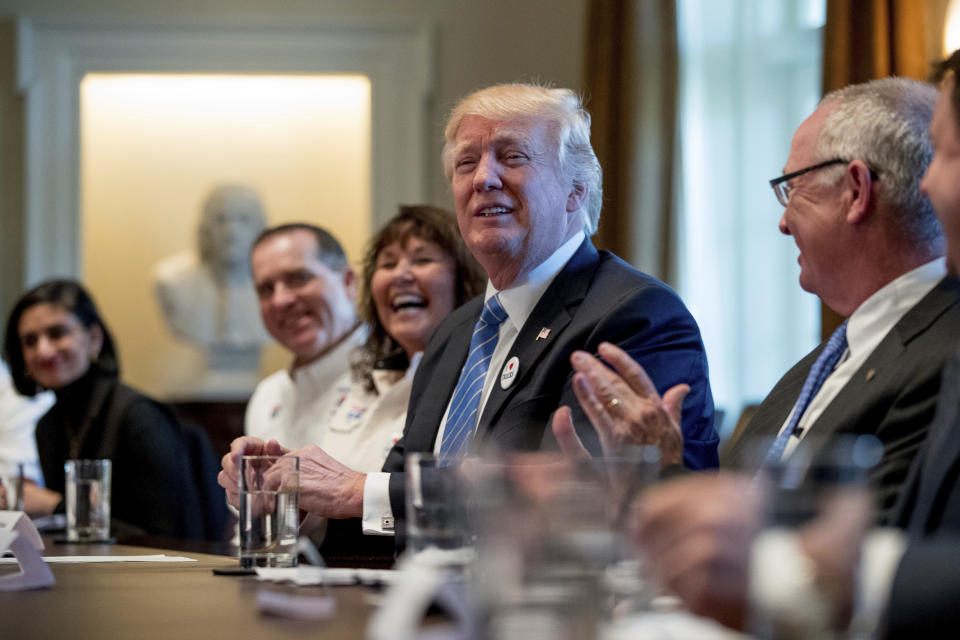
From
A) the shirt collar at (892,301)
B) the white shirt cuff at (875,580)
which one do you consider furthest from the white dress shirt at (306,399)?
the white shirt cuff at (875,580)

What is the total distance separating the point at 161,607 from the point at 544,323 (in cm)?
109

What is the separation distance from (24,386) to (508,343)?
2385mm

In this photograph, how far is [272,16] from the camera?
5.92 m

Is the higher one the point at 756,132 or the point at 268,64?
the point at 268,64

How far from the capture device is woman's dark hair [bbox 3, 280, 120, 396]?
4.20m

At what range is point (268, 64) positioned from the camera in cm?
593

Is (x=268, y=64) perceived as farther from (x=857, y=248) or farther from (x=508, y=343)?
(x=857, y=248)

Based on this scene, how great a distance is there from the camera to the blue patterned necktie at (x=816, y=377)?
188 centimetres

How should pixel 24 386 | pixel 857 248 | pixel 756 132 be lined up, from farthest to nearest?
pixel 756 132 < pixel 24 386 < pixel 857 248

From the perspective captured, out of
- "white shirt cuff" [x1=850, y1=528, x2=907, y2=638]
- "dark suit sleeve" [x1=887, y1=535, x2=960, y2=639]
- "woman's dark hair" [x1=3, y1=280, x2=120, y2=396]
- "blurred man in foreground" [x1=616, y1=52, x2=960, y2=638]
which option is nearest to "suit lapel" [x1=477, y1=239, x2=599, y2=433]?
"blurred man in foreground" [x1=616, y1=52, x2=960, y2=638]

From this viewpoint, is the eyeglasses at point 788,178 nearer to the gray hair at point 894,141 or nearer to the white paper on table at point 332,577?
the gray hair at point 894,141

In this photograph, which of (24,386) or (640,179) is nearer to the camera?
(24,386)

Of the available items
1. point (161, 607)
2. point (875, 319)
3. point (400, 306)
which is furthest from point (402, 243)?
point (161, 607)

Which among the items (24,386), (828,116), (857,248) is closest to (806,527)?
(857,248)
